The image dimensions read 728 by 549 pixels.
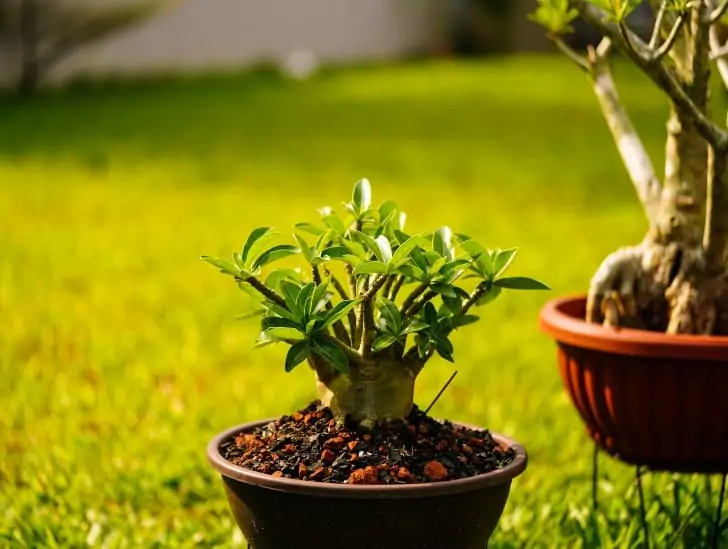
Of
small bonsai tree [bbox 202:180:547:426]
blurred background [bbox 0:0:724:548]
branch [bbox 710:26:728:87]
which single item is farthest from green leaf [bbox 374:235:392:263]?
branch [bbox 710:26:728:87]

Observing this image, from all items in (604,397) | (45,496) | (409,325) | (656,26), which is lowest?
(45,496)

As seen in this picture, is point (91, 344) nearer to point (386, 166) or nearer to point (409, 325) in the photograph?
point (409, 325)

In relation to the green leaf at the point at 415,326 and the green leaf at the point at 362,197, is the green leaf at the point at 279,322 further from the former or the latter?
the green leaf at the point at 362,197

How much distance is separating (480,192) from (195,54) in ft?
29.3

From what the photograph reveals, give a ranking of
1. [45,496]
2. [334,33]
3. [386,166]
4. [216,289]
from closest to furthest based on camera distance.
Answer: [45,496] < [216,289] < [386,166] < [334,33]

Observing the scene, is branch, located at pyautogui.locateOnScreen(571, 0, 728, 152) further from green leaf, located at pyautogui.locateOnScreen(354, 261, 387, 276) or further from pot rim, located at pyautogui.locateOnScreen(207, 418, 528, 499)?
pot rim, located at pyautogui.locateOnScreen(207, 418, 528, 499)

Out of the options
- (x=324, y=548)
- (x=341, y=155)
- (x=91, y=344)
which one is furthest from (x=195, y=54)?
(x=324, y=548)

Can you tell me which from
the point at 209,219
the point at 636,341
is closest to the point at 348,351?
the point at 636,341

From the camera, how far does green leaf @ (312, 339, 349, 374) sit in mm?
1619

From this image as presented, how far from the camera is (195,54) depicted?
15172 millimetres

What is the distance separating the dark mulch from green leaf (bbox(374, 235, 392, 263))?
26 centimetres

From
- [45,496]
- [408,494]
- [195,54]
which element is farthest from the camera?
[195,54]

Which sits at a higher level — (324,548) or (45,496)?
(324,548)

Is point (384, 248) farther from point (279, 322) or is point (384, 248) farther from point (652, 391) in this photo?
point (652, 391)
